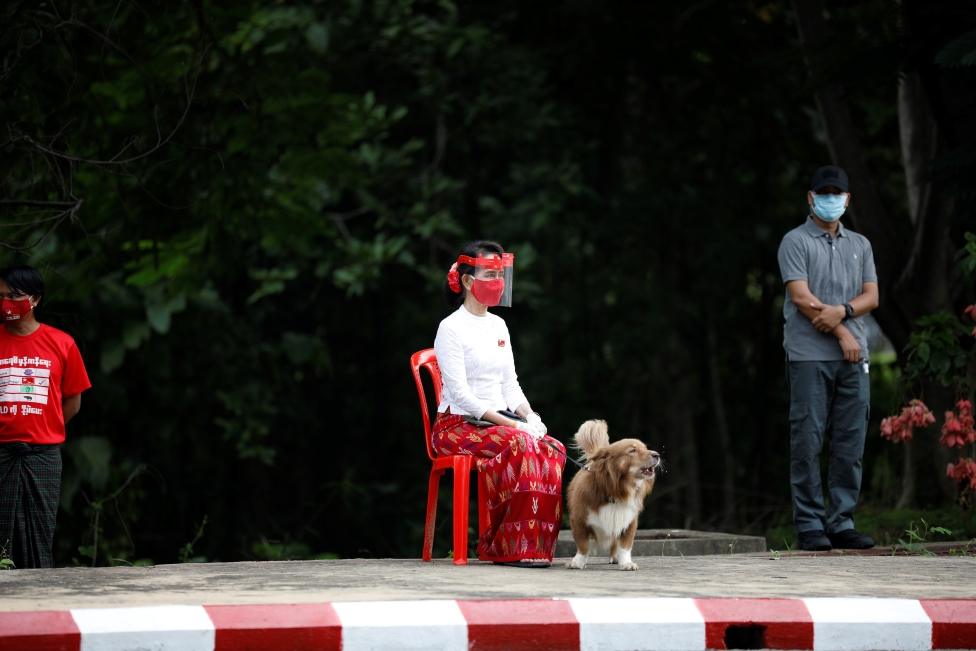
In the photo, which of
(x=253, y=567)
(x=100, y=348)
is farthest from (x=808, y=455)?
(x=100, y=348)

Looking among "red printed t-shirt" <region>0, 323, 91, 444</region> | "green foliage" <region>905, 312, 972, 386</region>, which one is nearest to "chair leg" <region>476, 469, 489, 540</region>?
"red printed t-shirt" <region>0, 323, 91, 444</region>

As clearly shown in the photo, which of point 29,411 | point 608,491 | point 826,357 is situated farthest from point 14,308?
point 826,357

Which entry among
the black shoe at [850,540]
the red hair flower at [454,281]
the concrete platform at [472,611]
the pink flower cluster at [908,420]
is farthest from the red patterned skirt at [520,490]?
the pink flower cluster at [908,420]

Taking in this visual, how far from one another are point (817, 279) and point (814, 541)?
4.71 ft

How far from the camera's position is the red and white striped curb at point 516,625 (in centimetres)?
497

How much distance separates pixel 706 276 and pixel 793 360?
9.93 meters

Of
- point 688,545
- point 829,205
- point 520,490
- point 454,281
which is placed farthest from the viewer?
point 688,545

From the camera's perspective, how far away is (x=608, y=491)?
7199 millimetres

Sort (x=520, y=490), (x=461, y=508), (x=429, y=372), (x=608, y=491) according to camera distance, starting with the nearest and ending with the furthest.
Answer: (x=608, y=491) < (x=520, y=490) < (x=461, y=508) < (x=429, y=372)

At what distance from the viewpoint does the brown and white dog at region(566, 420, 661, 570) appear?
7.11 meters

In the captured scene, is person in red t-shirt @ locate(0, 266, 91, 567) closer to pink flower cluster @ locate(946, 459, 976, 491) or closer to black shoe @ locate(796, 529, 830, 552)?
black shoe @ locate(796, 529, 830, 552)

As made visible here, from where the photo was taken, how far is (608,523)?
24.0ft

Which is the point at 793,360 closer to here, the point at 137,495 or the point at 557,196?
the point at 137,495

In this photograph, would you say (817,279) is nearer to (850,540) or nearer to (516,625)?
(850,540)
